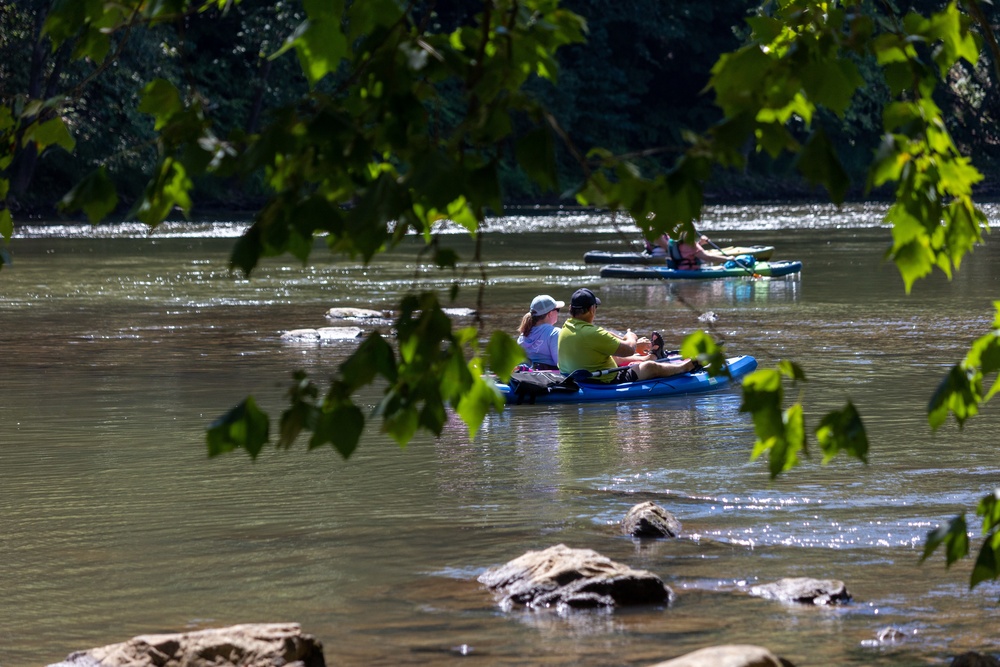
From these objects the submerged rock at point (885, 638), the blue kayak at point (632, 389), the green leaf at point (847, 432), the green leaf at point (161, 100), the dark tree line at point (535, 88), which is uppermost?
the dark tree line at point (535, 88)

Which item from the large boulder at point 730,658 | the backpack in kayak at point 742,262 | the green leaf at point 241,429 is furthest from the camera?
the backpack in kayak at point 742,262

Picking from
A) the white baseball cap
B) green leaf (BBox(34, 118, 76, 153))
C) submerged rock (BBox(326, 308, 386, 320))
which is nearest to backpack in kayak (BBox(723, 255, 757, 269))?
submerged rock (BBox(326, 308, 386, 320))

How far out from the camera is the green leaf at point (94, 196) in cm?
337

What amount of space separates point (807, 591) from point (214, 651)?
98.5 inches

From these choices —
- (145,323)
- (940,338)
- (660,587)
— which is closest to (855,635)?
(660,587)

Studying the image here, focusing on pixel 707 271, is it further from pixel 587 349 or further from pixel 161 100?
pixel 161 100

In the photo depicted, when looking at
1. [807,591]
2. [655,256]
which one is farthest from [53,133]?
[655,256]

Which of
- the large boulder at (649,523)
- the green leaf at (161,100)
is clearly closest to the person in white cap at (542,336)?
the large boulder at (649,523)

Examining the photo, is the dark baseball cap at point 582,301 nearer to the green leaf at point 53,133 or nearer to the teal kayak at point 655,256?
the green leaf at point 53,133

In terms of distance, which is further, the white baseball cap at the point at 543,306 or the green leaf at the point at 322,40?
the white baseball cap at the point at 543,306

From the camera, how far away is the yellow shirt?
13109 millimetres

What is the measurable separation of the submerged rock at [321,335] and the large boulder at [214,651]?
1163cm

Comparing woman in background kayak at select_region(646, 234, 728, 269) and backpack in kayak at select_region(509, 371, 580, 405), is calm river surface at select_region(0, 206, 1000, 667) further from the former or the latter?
woman in background kayak at select_region(646, 234, 728, 269)

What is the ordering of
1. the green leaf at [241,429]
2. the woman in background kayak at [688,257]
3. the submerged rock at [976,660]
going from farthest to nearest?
the woman in background kayak at [688,257] < the submerged rock at [976,660] < the green leaf at [241,429]
